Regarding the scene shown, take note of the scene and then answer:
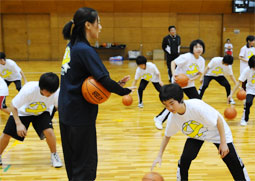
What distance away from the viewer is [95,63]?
2195 mm

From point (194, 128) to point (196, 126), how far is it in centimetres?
3

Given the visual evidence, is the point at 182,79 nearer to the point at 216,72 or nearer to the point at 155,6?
the point at 216,72

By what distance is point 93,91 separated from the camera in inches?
86.5

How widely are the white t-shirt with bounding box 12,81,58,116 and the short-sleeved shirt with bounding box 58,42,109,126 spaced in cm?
132

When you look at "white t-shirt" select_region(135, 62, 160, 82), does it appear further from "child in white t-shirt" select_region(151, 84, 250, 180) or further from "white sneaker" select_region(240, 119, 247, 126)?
"child in white t-shirt" select_region(151, 84, 250, 180)

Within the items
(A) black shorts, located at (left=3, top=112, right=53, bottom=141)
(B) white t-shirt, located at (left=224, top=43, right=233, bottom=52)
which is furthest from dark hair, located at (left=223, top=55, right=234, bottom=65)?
(B) white t-shirt, located at (left=224, top=43, right=233, bottom=52)

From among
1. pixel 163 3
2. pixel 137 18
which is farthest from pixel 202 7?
pixel 137 18

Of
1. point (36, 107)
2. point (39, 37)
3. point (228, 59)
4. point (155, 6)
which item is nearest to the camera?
point (36, 107)

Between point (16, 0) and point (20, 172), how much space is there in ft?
48.9

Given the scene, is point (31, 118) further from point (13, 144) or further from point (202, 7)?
point (202, 7)

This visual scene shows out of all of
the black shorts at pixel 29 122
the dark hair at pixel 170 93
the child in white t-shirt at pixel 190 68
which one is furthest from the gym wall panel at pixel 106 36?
the dark hair at pixel 170 93

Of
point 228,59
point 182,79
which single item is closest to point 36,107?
point 182,79

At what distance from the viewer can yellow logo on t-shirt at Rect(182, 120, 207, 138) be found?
9.34ft

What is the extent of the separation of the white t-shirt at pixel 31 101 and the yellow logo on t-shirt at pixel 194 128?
5.84ft
